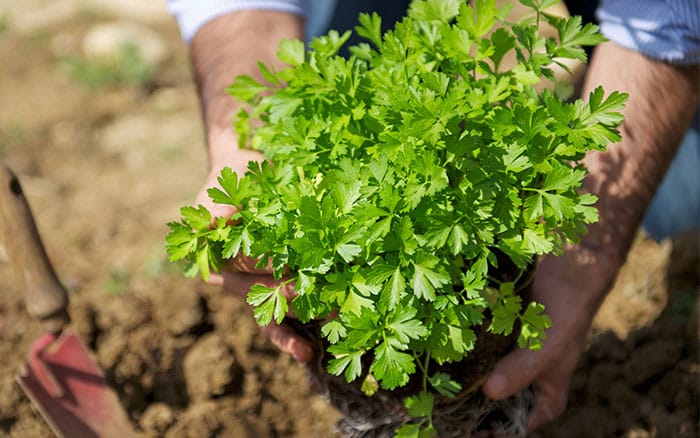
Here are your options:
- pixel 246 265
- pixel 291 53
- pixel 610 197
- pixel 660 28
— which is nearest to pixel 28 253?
pixel 246 265

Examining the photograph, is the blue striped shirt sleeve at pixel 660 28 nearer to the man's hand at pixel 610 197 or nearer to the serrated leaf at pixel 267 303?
the man's hand at pixel 610 197

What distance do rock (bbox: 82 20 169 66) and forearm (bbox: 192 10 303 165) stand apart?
8.95ft

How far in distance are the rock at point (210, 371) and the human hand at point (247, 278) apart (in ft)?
2.32

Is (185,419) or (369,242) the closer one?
(369,242)

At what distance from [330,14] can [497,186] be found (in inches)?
87.6

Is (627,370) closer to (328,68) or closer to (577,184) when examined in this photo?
(577,184)

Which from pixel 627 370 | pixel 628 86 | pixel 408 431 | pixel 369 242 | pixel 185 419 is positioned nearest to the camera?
pixel 369 242

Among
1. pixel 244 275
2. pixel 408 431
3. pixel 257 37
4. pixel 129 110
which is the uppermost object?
pixel 257 37

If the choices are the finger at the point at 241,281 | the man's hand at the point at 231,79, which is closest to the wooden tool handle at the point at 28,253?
the man's hand at the point at 231,79

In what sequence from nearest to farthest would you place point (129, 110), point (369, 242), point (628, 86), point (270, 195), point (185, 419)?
point (369, 242) < point (270, 195) < point (628, 86) < point (185, 419) < point (129, 110)

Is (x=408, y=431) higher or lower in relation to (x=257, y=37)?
lower

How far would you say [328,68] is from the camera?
1.43m

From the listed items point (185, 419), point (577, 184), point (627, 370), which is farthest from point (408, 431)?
point (627, 370)

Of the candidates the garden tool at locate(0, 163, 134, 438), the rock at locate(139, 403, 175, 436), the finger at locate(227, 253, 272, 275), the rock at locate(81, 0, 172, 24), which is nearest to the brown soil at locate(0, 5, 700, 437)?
the rock at locate(139, 403, 175, 436)
